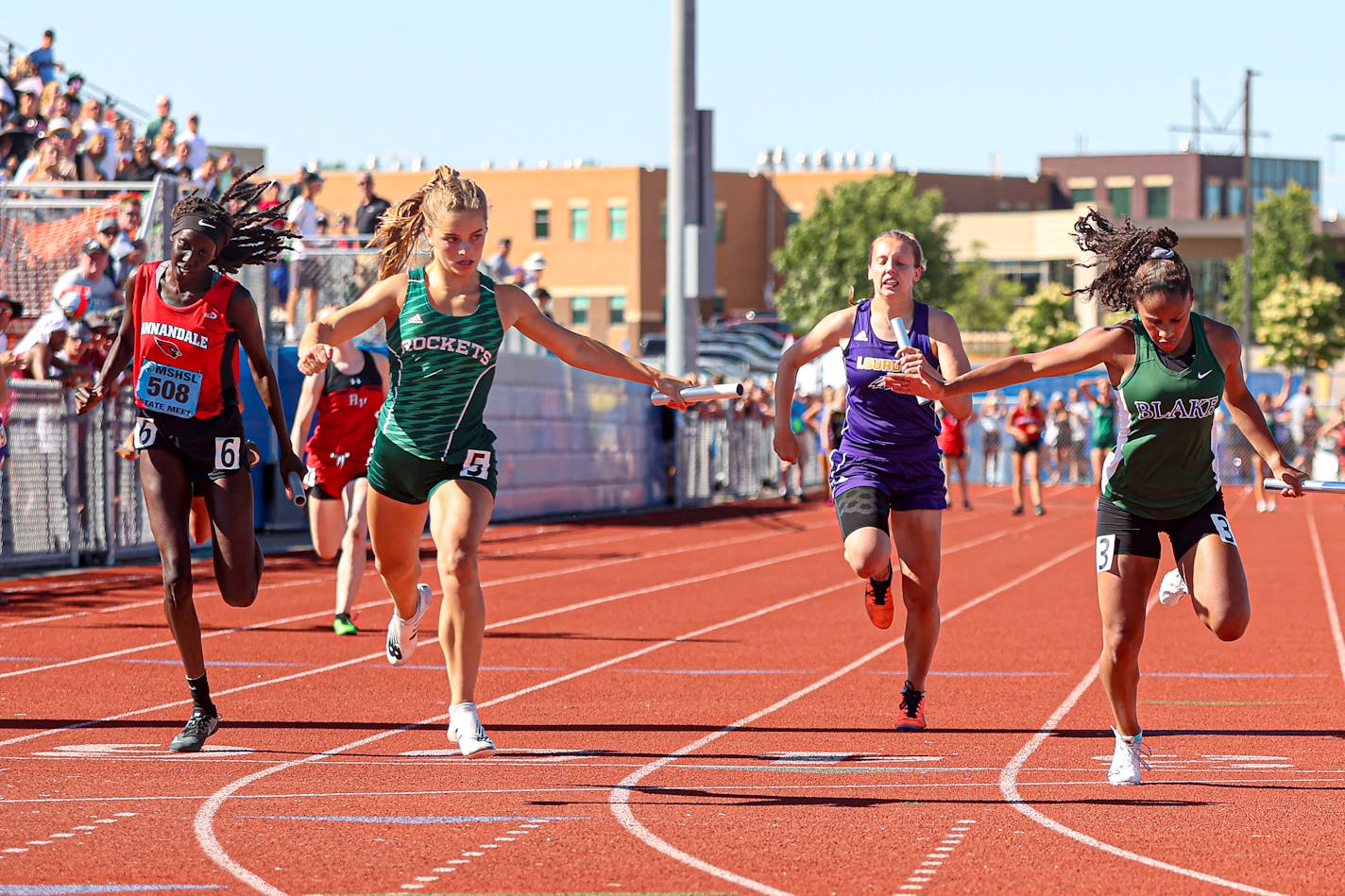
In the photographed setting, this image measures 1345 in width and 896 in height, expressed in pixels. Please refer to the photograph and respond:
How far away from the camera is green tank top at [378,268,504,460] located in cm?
754

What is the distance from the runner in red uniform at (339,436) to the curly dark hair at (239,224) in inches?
133

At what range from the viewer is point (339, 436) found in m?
12.2

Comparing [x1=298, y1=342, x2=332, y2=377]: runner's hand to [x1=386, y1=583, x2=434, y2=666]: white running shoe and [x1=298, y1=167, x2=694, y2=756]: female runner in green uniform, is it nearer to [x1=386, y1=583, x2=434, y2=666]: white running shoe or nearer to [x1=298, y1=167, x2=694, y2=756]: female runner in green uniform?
[x1=298, y1=167, x2=694, y2=756]: female runner in green uniform

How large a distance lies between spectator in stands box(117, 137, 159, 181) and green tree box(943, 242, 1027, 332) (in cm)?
6753

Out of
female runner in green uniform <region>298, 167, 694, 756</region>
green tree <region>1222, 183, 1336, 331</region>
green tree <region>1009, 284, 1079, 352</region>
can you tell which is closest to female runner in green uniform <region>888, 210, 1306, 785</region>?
female runner in green uniform <region>298, 167, 694, 756</region>

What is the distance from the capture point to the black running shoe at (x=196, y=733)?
7820 millimetres

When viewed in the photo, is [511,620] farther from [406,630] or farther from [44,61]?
[44,61]

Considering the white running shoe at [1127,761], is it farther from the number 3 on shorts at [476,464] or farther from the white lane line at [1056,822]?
the number 3 on shorts at [476,464]

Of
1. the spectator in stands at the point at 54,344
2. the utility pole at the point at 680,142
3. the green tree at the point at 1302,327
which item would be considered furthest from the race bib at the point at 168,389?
the green tree at the point at 1302,327

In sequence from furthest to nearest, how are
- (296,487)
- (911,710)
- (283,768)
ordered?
(911,710)
(296,487)
(283,768)

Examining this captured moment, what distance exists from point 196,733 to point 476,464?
5.04ft

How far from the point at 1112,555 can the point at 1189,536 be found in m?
0.28

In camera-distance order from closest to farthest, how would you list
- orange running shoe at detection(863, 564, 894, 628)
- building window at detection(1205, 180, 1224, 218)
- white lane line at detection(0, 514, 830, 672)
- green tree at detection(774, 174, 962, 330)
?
1. orange running shoe at detection(863, 564, 894, 628)
2. white lane line at detection(0, 514, 830, 672)
3. green tree at detection(774, 174, 962, 330)
4. building window at detection(1205, 180, 1224, 218)

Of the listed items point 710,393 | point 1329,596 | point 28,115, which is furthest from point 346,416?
point 28,115
